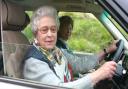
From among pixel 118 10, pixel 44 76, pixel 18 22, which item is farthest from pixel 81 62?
pixel 118 10

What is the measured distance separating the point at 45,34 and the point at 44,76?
1.07 feet

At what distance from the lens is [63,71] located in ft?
9.67

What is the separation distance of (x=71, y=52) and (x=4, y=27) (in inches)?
30.0

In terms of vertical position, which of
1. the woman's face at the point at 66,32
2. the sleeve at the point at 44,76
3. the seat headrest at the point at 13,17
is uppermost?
the seat headrest at the point at 13,17

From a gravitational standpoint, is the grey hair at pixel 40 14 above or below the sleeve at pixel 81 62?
above

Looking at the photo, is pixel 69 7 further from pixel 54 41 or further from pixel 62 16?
pixel 54 41

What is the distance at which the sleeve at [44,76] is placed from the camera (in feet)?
8.46

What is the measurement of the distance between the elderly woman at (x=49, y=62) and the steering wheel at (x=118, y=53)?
349 millimetres

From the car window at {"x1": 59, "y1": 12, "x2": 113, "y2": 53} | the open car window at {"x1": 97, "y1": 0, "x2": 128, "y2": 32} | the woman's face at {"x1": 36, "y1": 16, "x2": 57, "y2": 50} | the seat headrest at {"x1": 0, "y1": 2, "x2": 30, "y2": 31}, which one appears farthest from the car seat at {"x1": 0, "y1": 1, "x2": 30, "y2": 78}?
the open car window at {"x1": 97, "y1": 0, "x2": 128, "y2": 32}

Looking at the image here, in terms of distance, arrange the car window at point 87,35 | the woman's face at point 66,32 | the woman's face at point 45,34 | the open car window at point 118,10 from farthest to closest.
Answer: the woman's face at point 66,32
the car window at point 87,35
the woman's face at point 45,34
the open car window at point 118,10

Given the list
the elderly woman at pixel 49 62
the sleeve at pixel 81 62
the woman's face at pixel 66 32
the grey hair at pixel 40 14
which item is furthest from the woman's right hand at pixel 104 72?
the woman's face at pixel 66 32

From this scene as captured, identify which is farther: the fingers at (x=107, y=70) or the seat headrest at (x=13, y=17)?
the seat headrest at (x=13, y=17)

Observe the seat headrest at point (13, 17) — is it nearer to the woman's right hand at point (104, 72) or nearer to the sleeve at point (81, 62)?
the sleeve at point (81, 62)

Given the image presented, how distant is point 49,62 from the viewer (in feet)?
9.27
